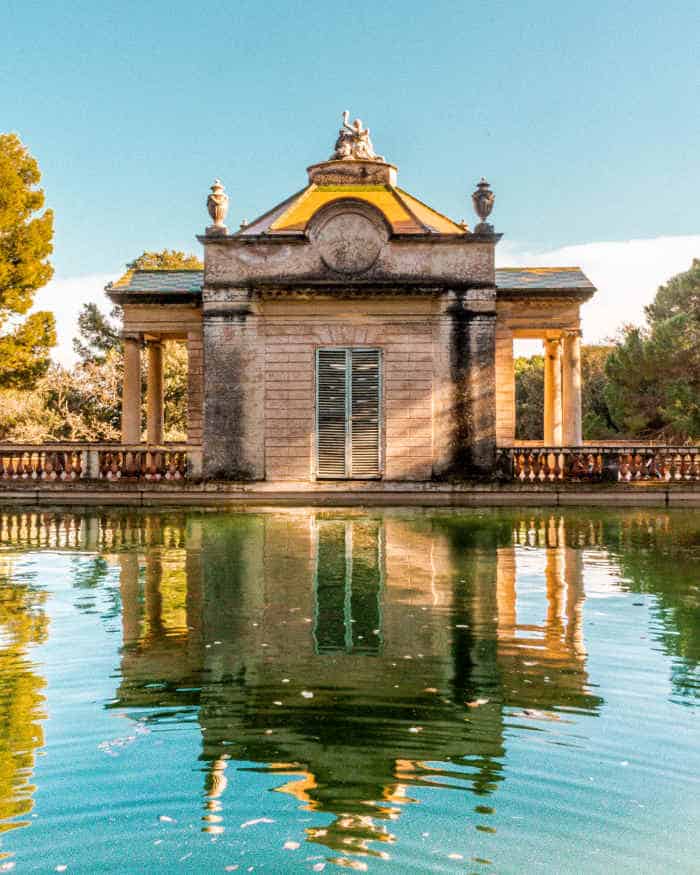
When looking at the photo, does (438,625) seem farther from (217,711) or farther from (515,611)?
(217,711)

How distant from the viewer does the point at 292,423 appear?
811 inches

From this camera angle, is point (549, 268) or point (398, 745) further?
point (549, 268)

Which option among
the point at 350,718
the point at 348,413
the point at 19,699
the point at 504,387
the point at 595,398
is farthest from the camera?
the point at 595,398

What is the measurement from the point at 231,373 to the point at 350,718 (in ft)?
52.3

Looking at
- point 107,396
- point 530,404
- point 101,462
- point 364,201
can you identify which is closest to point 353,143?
point 364,201

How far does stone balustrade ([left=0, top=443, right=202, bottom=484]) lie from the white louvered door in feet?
9.44

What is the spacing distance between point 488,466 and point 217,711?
15.5 m

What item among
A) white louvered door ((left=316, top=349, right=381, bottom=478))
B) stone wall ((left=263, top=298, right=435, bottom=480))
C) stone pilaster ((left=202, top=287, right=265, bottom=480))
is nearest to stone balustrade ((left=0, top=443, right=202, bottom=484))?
stone pilaster ((left=202, top=287, right=265, bottom=480))

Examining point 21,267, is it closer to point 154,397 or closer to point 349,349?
point 154,397

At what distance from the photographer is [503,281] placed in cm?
2195

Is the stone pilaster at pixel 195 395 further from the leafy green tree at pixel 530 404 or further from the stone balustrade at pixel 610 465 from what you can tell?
the leafy green tree at pixel 530 404

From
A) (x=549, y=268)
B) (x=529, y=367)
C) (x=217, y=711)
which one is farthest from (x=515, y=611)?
(x=529, y=367)

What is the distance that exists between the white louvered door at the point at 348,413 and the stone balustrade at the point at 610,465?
322 centimetres

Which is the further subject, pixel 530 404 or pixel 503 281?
pixel 530 404
